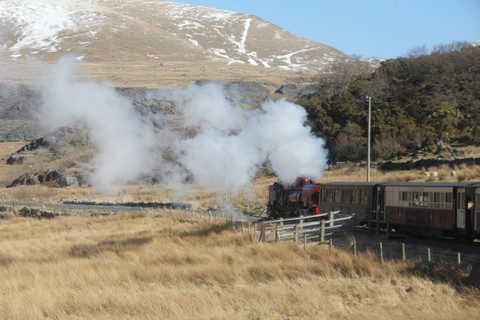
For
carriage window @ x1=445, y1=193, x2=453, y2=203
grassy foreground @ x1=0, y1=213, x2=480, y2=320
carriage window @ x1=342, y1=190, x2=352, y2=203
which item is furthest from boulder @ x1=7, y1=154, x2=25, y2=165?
carriage window @ x1=445, y1=193, x2=453, y2=203

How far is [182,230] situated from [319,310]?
625 inches

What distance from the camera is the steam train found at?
21516mm

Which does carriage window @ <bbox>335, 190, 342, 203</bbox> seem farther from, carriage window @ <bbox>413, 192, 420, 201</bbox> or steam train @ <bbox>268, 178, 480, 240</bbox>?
carriage window @ <bbox>413, 192, 420, 201</bbox>

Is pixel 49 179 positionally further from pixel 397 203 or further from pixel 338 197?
pixel 397 203

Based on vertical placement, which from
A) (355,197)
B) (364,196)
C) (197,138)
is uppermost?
(197,138)

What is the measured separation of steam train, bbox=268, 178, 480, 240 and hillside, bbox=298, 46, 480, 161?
18154 millimetres

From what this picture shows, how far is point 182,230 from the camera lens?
28094mm

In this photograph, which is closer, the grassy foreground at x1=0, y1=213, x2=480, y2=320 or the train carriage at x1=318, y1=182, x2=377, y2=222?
the grassy foreground at x1=0, y1=213, x2=480, y2=320

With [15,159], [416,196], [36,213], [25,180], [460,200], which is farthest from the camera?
[15,159]

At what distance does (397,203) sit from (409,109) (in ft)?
112

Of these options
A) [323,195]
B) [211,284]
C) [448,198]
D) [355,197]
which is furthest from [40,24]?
[211,284]

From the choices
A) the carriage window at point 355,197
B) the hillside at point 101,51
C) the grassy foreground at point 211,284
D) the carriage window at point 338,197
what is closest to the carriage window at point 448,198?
the grassy foreground at point 211,284

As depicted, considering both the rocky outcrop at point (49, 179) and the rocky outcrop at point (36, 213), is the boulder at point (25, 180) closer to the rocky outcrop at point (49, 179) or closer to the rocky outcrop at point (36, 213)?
the rocky outcrop at point (49, 179)

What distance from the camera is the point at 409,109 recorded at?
5762 centimetres
